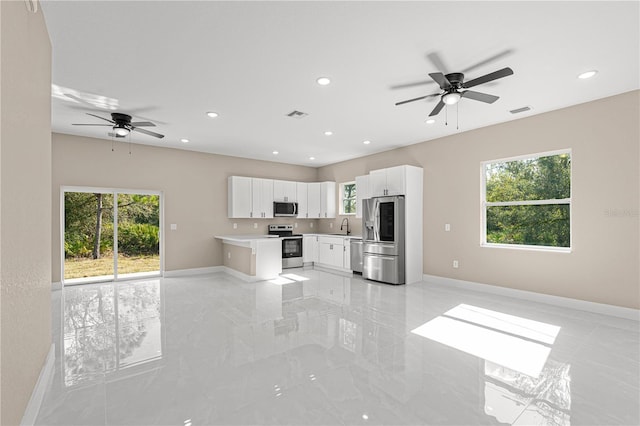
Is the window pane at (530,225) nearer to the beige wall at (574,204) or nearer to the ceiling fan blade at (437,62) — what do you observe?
the beige wall at (574,204)

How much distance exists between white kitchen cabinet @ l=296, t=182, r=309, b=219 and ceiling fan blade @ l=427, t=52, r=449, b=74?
5370mm

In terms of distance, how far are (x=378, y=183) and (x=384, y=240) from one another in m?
1.24

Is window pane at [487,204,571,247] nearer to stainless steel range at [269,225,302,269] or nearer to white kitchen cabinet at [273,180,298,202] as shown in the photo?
stainless steel range at [269,225,302,269]

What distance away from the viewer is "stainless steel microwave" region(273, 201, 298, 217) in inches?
307

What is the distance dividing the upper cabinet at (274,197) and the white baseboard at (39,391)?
478cm

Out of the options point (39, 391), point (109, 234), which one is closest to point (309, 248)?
point (109, 234)

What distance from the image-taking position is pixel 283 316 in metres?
3.95

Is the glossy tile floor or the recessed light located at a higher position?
the recessed light

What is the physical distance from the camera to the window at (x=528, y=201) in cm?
448

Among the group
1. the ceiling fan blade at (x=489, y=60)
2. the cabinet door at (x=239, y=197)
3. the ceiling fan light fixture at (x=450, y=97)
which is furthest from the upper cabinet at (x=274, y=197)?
the ceiling fan blade at (x=489, y=60)

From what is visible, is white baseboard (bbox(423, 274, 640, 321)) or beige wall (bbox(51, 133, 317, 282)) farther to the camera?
beige wall (bbox(51, 133, 317, 282))

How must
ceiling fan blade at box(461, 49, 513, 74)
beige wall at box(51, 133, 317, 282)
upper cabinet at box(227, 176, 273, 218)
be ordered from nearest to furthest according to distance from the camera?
ceiling fan blade at box(461, 49, 513, 74) < beige wall at box(51, 133, 317, 282) < upper cabinet at box(227, 176, 273, 218)

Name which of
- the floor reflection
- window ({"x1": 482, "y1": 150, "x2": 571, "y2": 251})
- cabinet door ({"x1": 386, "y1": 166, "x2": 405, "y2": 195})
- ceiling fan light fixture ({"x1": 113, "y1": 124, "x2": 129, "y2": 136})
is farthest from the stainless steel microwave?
window ({"x1": 482, "y1": 150, "x2": 571, "y2": 251})

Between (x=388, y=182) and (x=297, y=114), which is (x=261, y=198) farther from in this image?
(x=297, y=114)
